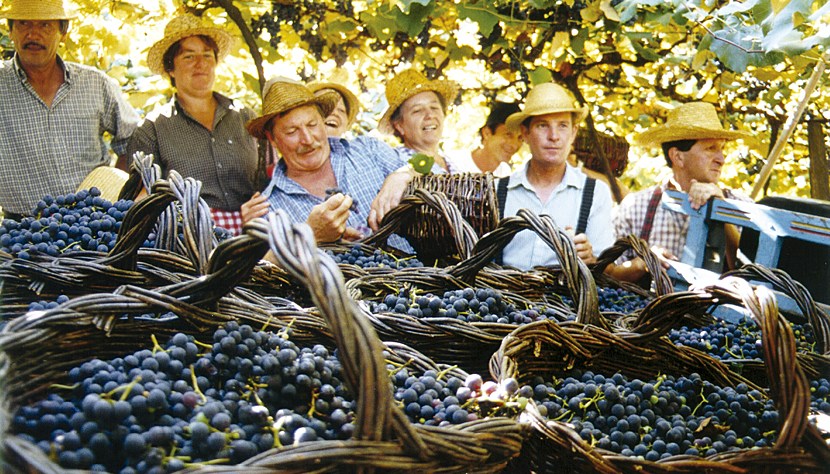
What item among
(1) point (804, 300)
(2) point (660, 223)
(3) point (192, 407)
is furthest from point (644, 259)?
(3) point (192, 407)

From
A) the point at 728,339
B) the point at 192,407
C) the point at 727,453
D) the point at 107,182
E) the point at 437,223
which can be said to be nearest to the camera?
the point at 192,407

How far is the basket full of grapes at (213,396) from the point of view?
0.83 meters

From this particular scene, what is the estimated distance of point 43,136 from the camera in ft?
10.6

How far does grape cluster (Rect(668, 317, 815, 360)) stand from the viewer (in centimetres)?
173

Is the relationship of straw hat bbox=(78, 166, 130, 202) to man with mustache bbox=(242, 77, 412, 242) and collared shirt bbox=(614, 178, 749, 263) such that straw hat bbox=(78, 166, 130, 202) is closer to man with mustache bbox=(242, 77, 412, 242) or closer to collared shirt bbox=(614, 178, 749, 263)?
man with mustache bbox=(242, 77, 412, 242)

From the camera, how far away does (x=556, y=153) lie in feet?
10.8

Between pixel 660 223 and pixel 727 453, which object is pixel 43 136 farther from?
pixel 727 453

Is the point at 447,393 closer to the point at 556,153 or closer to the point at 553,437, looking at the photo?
the point at 553,437

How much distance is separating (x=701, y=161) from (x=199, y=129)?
2379mm

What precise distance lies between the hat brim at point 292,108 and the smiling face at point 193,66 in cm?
36

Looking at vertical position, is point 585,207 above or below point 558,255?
above

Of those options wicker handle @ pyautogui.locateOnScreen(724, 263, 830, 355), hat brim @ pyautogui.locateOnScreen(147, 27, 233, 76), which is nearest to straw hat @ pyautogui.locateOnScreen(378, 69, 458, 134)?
hat brim @ pyautogui.locateOnScreen(147, 27, 233, 76)

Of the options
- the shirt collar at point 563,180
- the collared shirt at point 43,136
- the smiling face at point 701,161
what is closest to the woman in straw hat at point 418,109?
the shirt collar at point 563,180

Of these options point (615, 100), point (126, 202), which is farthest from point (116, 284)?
point (615, 100)
